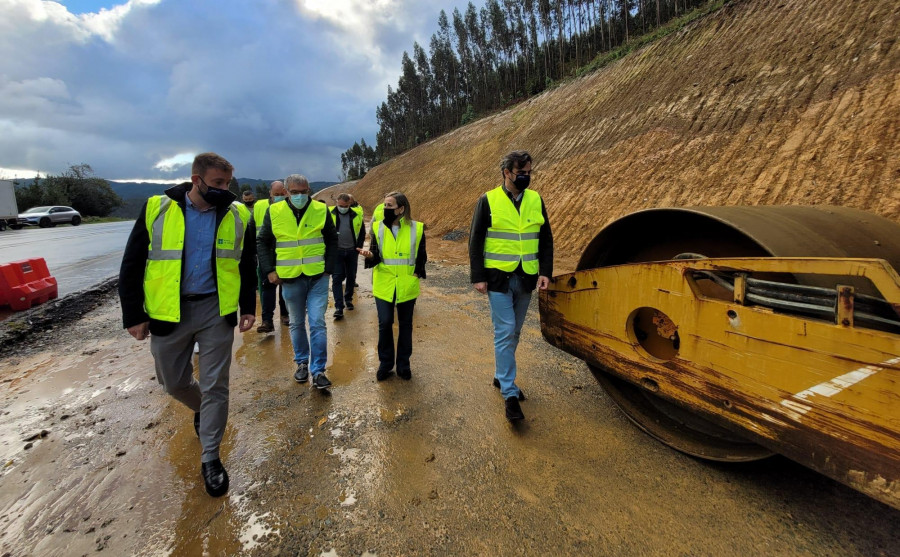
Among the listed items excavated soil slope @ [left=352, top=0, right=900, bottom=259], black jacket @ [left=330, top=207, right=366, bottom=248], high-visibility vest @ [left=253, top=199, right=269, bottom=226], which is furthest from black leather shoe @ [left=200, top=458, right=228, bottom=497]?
excavated soil slope @ [left=352, top=0, right=900, bottom=259]

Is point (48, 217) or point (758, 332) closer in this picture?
point (758, 332)

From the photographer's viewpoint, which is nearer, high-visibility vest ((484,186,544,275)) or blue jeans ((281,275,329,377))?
high-visibility vest ((484,186,544,275))

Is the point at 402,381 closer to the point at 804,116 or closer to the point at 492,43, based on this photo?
the point at 804,116

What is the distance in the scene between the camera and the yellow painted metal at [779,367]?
145 centimetres

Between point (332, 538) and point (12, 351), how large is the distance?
5577 mm

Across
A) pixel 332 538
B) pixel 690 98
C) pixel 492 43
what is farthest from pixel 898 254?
pixel 492 43

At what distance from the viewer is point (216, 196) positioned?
2.48 meters

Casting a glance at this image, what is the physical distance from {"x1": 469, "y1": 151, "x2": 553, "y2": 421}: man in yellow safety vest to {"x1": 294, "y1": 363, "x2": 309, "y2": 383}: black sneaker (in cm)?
190

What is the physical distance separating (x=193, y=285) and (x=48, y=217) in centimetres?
3699

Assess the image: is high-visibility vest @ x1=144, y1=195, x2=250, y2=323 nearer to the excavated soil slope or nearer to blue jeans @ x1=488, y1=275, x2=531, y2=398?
blue jeans @ x1=488, y1=275, x2=531, y2=398

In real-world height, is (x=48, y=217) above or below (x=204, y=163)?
above

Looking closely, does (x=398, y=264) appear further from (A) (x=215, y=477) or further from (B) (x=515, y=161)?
(A) (x=215, y=477)

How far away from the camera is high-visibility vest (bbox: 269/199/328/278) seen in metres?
3.69

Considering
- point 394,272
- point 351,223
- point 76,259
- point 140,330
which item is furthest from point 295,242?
point 76,259
